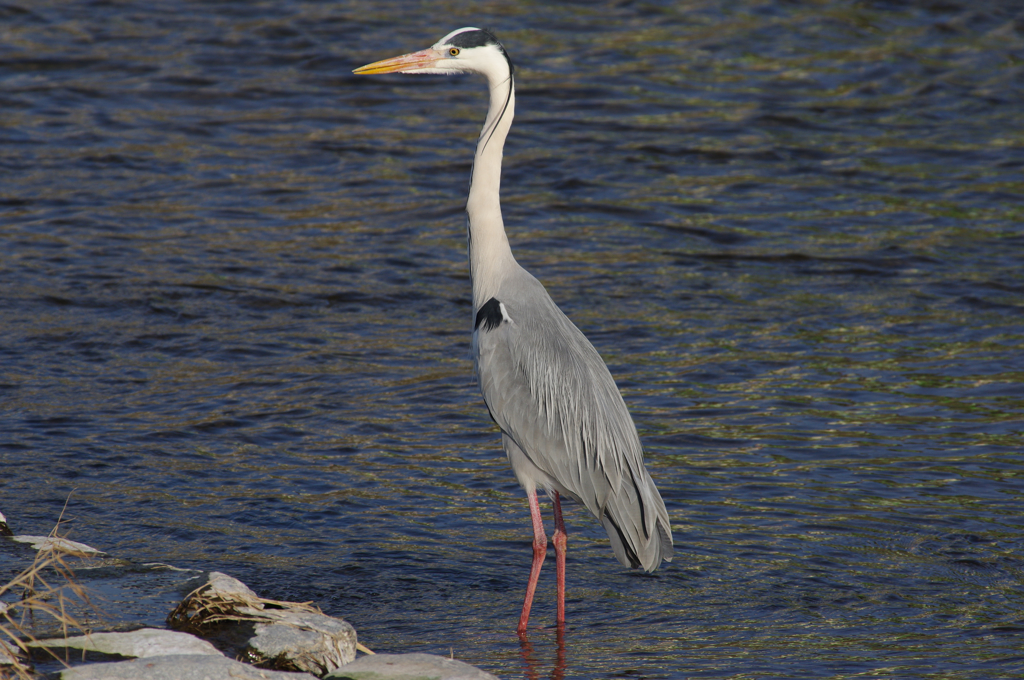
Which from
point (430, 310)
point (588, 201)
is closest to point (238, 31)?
point (588, 201)

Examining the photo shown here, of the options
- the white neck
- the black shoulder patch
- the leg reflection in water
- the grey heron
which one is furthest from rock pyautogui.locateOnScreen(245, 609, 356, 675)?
the white neck

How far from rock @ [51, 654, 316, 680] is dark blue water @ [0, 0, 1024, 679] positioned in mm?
571

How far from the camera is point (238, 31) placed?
15289mm

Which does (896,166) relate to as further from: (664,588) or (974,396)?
(664,588)

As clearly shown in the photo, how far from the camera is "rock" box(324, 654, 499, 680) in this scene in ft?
14.3

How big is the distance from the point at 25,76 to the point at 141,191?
3571 mm

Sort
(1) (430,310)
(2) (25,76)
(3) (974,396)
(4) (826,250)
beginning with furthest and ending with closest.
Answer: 1. (2) (25,76)
2. (4) (826,250)
3. (1) (430,310)
4. (3) (974,396)

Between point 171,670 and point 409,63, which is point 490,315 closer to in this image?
point 409,63

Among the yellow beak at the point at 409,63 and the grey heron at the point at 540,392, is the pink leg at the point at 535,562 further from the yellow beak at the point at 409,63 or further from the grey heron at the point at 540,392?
the yellow beak at the point at 409,63

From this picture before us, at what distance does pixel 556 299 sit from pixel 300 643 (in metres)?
5.59

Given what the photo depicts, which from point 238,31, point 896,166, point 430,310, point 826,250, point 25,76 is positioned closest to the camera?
point 430,310

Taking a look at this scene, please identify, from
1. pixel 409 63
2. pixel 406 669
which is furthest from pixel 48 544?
pixel 409 63

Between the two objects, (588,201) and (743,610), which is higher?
(588,201)

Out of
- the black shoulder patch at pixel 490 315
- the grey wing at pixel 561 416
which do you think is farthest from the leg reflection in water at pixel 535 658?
the black shoulder patch at pixel 490 315
